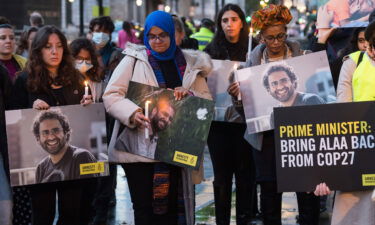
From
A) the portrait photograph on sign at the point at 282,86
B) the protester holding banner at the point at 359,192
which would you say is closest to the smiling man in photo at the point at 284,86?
the portrait photograph on sign at the point at 282,86

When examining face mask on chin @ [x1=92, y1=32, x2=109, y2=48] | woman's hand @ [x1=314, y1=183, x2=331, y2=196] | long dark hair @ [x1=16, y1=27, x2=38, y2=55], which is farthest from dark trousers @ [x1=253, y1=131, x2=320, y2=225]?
long dark hair @ [x1=16, y1=27, x2=38, y2=55]

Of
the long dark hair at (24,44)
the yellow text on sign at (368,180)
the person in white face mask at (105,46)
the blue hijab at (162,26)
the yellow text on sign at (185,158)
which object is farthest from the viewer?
the long dark hair at (24,44)

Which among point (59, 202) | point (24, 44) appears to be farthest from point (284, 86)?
point (24, 44)

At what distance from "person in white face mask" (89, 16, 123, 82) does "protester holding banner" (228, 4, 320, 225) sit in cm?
281

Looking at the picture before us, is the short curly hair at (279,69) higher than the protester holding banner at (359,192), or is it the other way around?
the short curly hair at (279,69)

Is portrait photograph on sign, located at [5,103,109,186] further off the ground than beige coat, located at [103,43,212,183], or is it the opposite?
beige coat, located at [103,43,212,183]

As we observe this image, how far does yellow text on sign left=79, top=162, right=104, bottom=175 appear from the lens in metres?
6.55

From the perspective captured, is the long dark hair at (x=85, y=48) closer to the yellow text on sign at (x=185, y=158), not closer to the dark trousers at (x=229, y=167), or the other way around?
the dark trousers at (x=229, y=167)

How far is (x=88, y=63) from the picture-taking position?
845 cm

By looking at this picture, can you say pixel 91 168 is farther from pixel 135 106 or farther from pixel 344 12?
pixel 344 12

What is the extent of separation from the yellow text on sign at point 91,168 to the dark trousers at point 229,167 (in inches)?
67.9

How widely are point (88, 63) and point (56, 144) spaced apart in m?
2.07

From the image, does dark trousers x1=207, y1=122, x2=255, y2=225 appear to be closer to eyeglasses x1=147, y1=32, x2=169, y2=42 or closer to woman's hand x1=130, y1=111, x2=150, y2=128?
eyeglasses x1=147, y1=32, x2=169, y2=42

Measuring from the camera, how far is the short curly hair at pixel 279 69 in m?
6.74
